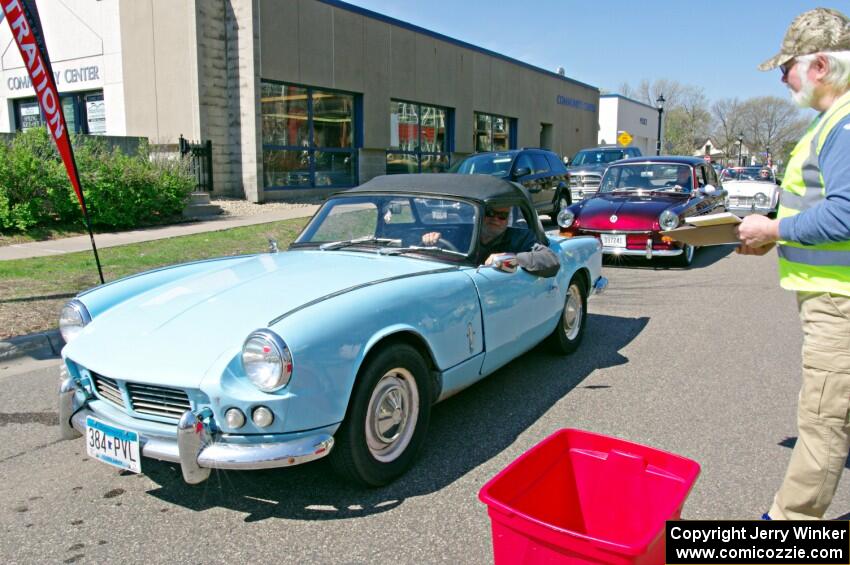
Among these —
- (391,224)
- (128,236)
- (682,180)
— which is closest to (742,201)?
(682,180)

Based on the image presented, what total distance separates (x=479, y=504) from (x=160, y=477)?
1662 millimetres

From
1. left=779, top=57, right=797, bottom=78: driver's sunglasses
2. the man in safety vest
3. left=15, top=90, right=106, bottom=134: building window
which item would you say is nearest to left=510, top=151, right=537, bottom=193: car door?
left=779, top=57, right=797, bottom=78: driver's sunglasses

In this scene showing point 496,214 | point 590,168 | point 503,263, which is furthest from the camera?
point 590,168

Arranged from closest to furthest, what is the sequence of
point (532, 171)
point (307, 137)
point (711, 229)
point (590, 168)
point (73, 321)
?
1. point (711, 229)
2. point (73, 321)
3. point (532, 171)
4. point (307, 137)
5. point (590, 168)

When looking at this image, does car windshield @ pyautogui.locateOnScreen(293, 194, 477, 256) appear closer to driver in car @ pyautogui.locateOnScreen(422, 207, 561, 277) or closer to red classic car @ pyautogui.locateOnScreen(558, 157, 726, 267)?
driver in car @ pyautogui.locateOnScreen(422, 207, 561, 277)

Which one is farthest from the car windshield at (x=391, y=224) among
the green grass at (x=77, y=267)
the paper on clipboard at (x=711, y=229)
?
the green grass at (x=77, y=267)

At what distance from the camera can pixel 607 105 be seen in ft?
156

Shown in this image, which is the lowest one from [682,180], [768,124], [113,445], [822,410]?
[113,445]

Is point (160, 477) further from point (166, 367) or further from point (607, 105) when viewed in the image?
point (607, 105)

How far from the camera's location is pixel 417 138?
75.7 feet

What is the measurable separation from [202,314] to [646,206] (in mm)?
8176

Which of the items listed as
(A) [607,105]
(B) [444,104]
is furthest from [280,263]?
(A) [607,105]

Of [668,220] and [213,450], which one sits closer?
[213,450]

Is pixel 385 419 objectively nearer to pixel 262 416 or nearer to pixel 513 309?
pixel 262 416
